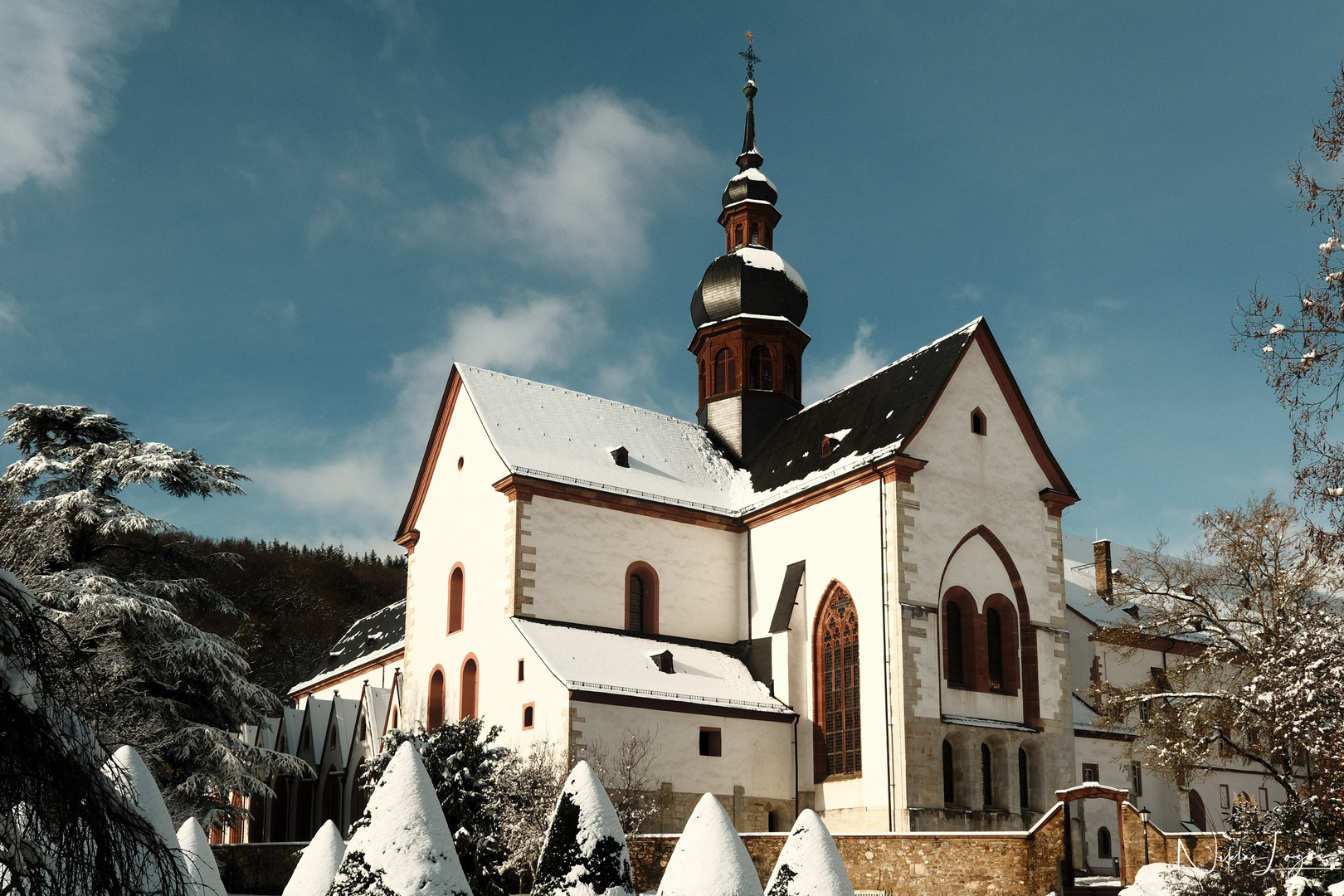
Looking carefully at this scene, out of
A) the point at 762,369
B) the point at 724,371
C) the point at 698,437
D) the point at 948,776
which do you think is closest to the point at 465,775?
the point at 948,776

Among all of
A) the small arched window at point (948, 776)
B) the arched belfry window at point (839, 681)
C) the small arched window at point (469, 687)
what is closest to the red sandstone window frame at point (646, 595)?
the small arched window at point (469, 687)

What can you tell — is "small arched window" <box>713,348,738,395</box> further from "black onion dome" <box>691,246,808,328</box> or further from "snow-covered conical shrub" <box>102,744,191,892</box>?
"snow-covered conical shrub" <box>102,744,191,892</box>

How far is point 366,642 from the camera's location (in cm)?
5078

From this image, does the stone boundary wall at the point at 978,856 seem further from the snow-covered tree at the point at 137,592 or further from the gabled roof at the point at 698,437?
the snow-covered tree at the point at 137,592

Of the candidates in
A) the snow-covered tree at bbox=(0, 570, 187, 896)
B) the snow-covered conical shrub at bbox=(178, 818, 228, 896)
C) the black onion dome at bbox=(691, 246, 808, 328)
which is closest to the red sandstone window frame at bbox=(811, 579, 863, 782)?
the black onion dome at bbox=(691, 246, 808, 328)

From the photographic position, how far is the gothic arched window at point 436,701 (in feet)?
107

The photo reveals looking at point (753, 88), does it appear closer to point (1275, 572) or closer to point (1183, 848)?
point (1275, 572)

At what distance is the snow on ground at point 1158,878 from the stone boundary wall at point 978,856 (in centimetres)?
93

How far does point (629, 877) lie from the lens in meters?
13.7

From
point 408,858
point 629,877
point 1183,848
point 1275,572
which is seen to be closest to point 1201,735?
point 1275,572

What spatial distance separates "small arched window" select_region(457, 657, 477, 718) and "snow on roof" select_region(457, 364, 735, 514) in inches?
201

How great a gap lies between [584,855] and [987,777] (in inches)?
700

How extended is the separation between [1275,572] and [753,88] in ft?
82.1

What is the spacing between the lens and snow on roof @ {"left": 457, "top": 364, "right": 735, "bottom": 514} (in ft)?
106
